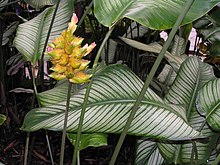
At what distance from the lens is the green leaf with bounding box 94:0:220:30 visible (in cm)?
65

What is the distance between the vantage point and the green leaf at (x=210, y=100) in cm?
87

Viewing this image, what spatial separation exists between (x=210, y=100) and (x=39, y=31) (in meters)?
0.46

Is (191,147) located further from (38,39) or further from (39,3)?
(39,3)

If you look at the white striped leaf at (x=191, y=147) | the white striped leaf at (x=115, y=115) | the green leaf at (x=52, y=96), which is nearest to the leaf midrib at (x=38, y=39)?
the green leaf at (x=52, y=96)

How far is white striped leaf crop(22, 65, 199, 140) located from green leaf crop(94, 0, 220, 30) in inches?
6.9

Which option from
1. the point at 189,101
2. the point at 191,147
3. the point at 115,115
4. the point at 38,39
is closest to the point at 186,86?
the point at 189,101

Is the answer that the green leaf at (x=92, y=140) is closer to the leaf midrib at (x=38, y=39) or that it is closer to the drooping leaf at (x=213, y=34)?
the leaf midrib at (x=38, y=39)

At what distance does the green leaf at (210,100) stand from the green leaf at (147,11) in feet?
0.71

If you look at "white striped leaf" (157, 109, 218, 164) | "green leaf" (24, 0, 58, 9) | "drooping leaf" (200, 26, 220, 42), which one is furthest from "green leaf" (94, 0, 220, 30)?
"green leaf" (24, 0, 58, 9)

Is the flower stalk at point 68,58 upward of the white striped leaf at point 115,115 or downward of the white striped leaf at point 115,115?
upward

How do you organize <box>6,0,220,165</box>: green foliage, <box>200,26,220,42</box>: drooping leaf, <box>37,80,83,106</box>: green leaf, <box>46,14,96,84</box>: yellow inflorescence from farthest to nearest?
<box>200,26,220,42</box>: drooping leaf → <box>37,80,83,106</box>: green leaf → <box>6,0,220,165</box>: green foliage → <box>46,14,96,84</box>: yellow inflorescence

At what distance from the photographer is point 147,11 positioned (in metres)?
0.68

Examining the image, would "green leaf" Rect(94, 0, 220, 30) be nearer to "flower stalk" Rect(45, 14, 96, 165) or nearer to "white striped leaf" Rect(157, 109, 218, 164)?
"flower stalk" Rect(45, 14, 96, 165)

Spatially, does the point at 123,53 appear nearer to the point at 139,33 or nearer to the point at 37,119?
the point at 139,33
